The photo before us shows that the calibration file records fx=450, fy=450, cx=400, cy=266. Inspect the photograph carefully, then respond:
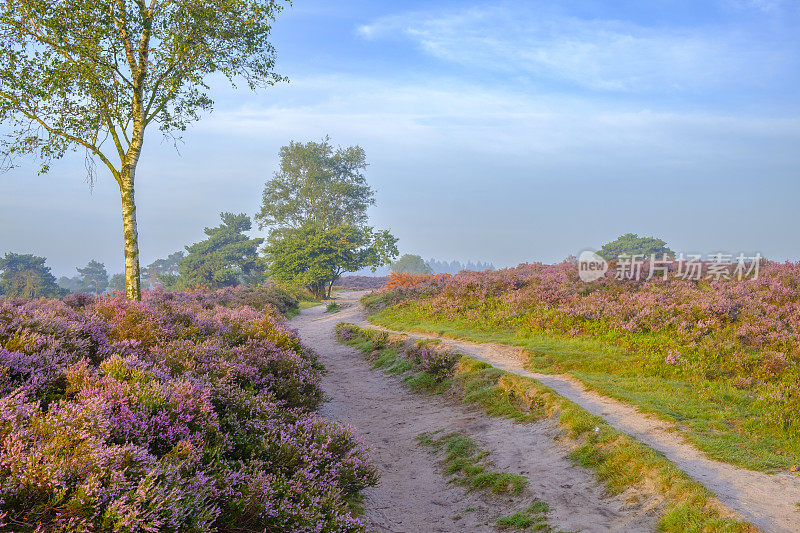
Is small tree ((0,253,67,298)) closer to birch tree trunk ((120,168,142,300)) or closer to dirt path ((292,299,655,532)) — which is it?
birch tree trunk ((120,168,142,300))

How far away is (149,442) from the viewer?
15.6ft

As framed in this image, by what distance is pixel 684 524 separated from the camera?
502cm

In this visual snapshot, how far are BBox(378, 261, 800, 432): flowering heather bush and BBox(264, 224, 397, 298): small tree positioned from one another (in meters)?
22.3

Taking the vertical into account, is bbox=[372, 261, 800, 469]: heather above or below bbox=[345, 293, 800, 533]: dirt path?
above

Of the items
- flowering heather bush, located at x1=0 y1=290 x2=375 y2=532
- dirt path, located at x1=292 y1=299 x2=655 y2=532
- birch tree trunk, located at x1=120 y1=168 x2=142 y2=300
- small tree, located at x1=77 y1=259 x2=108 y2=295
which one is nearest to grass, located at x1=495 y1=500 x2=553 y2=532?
dirt path, located at x1=292 y1=299 x2=655 y2=532

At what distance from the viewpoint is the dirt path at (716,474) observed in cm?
512

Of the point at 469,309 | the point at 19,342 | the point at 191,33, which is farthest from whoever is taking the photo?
the point at 469,309

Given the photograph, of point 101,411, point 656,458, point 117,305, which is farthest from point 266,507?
point 117,305

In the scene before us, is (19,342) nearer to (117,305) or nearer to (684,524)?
(117,305)

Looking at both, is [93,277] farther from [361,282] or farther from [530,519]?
[530,519]

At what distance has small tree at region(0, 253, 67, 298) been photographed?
5269 centimetres

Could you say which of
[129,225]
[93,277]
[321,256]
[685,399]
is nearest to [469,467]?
[685,399]

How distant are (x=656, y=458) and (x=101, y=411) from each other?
277 inches

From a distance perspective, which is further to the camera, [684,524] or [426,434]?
[426,434]
